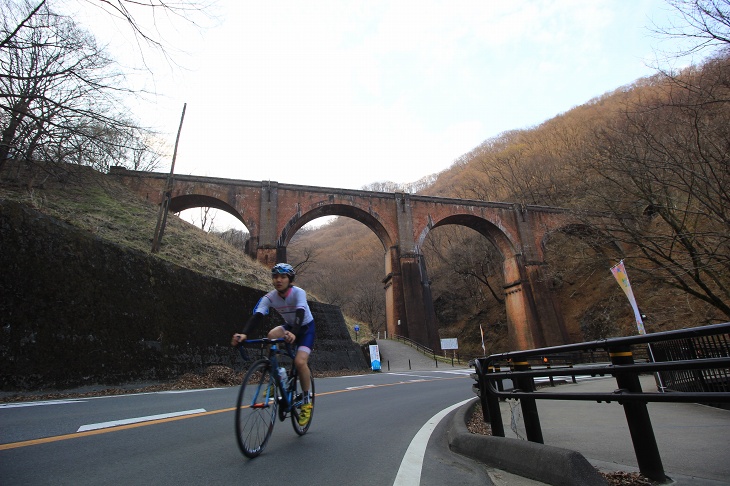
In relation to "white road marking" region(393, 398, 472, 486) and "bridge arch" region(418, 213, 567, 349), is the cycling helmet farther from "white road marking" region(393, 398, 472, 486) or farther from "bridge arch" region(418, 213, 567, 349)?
"bridge arch" region(418, 213, 567, 349)

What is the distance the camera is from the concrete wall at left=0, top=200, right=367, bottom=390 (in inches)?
286

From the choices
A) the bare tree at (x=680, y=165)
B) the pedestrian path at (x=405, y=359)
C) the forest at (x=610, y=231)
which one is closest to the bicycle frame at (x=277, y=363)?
the bare tree at (x=680, y=165)

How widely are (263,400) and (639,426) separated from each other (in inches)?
110

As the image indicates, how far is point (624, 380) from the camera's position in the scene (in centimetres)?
254

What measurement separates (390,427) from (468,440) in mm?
1506

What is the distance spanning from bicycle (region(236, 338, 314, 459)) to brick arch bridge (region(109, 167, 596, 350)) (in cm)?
2175

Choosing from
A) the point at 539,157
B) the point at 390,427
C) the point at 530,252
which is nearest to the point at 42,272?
the point at 390,427

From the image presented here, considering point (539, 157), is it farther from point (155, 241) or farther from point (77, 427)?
point (77, 427)

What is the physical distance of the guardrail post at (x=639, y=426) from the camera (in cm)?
243

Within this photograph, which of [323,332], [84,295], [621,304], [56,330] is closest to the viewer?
[56,330]

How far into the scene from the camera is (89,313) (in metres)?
8.36

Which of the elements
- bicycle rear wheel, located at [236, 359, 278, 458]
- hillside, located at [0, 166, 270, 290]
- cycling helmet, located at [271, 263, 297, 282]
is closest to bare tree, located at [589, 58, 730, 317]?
cycling helmet, located at [271, 263, 297, 282]

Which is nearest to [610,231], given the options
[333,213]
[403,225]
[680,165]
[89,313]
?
[680,165]

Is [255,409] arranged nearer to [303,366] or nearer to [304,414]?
[303,366]
